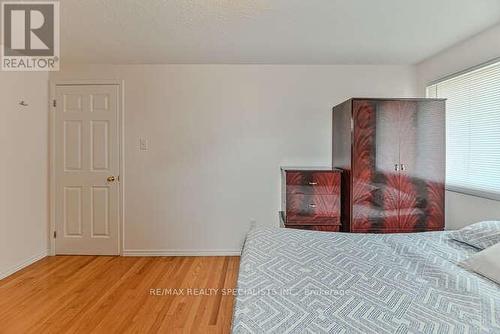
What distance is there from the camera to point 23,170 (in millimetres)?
2963

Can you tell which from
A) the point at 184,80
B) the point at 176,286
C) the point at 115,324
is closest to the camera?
the point at 115,324

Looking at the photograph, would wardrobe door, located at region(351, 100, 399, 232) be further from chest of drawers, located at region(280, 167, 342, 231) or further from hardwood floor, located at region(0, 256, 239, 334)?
hardwood floor, located at region(0, 256, 239, 334)

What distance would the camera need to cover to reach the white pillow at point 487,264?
1269 mm

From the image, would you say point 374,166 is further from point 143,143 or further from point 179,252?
point 143,143

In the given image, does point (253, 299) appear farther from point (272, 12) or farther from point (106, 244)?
point (106, 244)

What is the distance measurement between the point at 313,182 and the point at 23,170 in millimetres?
3039

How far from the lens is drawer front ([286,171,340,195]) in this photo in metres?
2.76

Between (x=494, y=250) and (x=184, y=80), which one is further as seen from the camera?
(x=184, y=80)

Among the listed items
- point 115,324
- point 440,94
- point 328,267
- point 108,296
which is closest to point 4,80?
point 108,296

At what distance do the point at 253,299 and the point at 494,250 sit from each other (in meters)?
1.21

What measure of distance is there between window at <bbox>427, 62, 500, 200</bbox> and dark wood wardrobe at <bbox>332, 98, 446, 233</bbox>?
0.60 feet

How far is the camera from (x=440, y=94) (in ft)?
9.69

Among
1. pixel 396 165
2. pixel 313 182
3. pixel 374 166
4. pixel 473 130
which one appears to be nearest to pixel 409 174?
pixel 396 165

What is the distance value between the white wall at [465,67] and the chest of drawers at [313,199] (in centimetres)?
113
